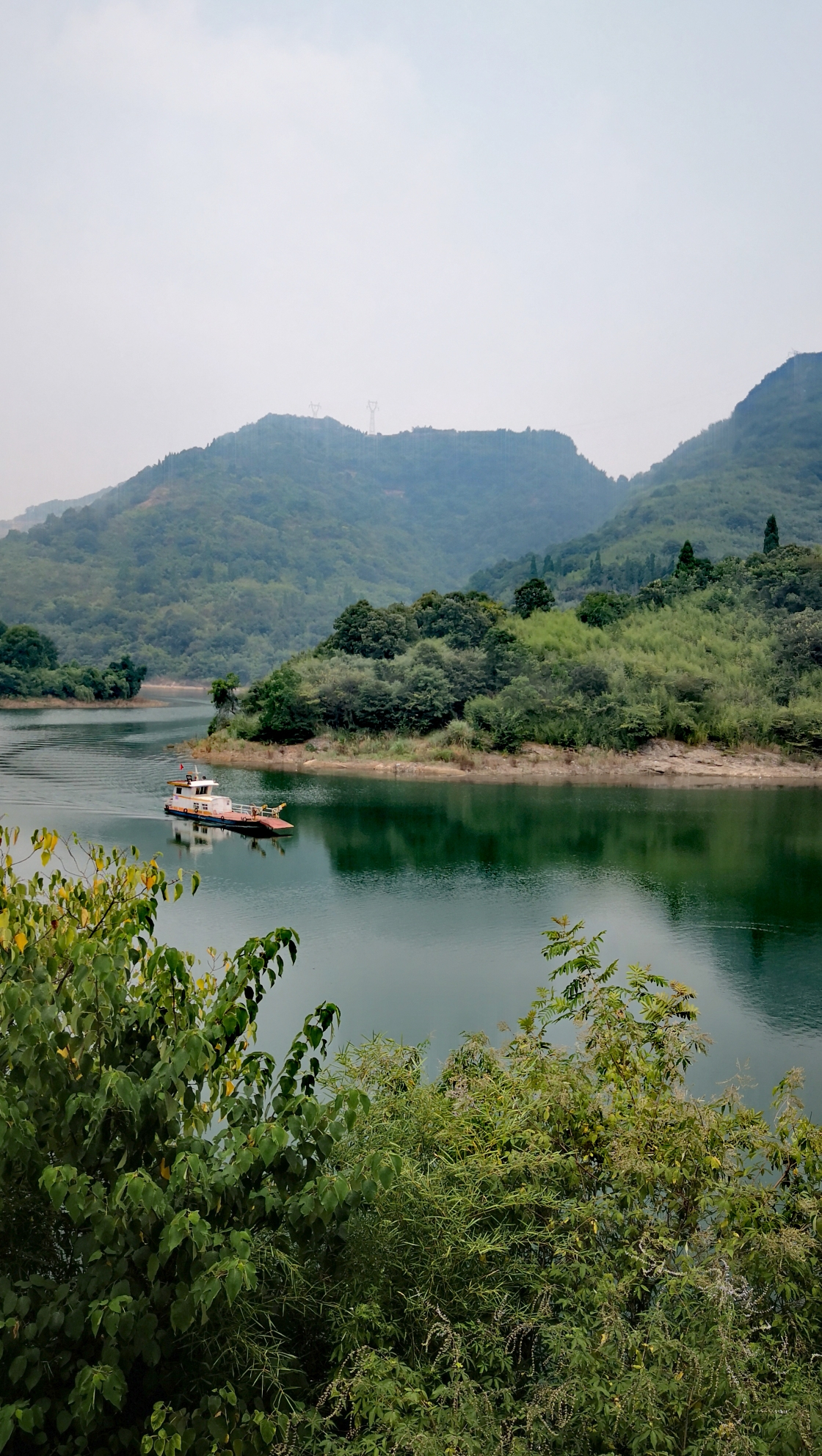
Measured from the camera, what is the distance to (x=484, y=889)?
48.7 feet

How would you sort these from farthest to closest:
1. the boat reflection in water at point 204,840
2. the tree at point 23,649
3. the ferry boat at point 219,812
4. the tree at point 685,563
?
the tree at point 23,649 < the tree at point 685,563 < the ferry boat at point 219,812 < the boat reflection in water at point 204,840

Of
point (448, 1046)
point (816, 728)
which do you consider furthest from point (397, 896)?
point (816, 728)

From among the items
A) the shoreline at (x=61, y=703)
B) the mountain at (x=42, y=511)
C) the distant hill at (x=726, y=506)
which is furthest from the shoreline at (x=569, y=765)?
the mountain at (x=42, y=511)

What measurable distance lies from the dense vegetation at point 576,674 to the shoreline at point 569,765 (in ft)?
1.84

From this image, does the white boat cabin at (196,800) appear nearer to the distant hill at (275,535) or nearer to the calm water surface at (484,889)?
the calm water surface at (484,889)

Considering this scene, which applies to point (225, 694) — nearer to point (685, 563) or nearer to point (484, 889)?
point (685, 563)

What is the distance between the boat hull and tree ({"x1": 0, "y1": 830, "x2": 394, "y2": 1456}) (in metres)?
16.4

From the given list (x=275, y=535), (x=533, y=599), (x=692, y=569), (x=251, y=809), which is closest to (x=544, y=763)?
(x=533, y=599)

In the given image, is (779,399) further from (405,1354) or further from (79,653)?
(405,1354)

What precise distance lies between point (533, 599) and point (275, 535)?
69105 millimetres

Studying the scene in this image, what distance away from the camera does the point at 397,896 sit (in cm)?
1443

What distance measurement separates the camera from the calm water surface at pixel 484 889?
956cm

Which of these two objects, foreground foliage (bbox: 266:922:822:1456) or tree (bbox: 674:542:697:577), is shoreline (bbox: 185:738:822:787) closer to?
tree (bbox: 674:542:697:577)

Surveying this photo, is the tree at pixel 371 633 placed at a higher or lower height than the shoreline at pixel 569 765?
higher
